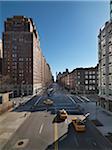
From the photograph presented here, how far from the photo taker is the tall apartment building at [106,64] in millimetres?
A: 51291

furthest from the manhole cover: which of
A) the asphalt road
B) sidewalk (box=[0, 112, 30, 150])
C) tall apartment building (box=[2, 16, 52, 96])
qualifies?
tall apartment building (box=[2, 16, 52, 96])

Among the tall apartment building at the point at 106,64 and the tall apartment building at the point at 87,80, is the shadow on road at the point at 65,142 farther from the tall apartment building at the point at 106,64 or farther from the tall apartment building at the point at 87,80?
the tall apartment building at the point at 87,80

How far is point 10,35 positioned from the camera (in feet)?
334

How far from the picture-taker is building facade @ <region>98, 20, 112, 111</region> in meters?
51.3

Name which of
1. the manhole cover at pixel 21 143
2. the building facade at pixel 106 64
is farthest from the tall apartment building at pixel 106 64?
the manhole cover at pixel 21 143

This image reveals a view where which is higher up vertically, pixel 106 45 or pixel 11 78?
pixel 106 45

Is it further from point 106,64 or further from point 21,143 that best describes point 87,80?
→ point 21,143

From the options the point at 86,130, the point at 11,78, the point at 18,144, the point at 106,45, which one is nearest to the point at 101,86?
the point at 106,45

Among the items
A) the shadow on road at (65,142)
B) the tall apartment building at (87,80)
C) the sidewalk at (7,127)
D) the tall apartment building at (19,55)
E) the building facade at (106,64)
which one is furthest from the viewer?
the tall apartment building at (87,80)

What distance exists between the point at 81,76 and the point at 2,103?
65363mm

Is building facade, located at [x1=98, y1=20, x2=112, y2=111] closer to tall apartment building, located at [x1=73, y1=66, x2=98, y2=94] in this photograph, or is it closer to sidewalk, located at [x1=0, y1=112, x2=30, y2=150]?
sidewalk, located at [x1=0, y1=112, x2=30, y2=150]

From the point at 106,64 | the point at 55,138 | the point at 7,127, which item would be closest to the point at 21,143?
the point at 55,138

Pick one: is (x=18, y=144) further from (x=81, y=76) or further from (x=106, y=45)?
(x=81, y=76)

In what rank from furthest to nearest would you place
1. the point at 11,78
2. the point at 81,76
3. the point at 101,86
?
the point at 81,76, the point at 11,78, the point at 101,86
